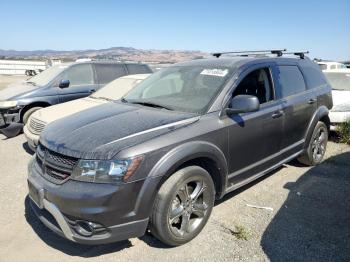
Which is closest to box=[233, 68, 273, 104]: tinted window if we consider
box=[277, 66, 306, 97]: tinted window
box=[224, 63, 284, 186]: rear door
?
box=[224, 63, 284, 186]: rear door

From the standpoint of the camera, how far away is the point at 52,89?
7766 mm

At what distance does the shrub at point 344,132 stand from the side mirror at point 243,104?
424 centimetres

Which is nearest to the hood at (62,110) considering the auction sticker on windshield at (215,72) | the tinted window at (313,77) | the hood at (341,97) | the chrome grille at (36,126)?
the chrome grille at (36,126)

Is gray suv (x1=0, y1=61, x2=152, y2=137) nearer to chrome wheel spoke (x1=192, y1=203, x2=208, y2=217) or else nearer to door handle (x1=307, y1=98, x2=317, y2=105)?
door handle (x1=307, y1=98, x2=317, y2=105)

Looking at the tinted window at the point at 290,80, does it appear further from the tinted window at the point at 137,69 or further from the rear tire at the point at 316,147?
the tinted window at the point at 137,69

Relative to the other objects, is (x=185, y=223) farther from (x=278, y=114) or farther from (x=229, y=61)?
(x=229, y=61)

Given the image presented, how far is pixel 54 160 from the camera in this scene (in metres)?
3.12

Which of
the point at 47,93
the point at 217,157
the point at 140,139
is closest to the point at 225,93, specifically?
the point at 217,157

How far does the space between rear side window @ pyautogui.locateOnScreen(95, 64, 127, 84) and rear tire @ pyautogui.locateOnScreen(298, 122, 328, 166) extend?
528 centimetres

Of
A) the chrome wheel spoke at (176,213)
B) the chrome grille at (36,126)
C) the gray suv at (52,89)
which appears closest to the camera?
the chrome wheel spoke at (176,213)

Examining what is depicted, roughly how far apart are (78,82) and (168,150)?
5890 mm

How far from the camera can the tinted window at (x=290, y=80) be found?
180 inches

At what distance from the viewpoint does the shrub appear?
6.86m

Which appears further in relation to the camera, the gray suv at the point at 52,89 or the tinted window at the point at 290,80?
the gray suv at the point at 52,89
